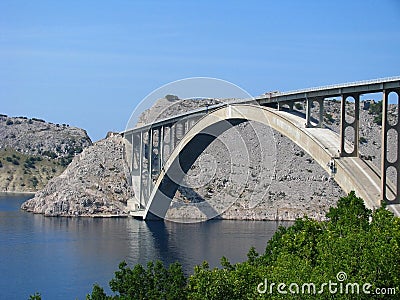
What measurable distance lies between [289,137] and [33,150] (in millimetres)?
82011

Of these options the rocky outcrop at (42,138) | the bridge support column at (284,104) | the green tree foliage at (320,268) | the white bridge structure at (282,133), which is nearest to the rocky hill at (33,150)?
the rocky outcrop at (42,138)

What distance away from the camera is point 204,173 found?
67.5 meters

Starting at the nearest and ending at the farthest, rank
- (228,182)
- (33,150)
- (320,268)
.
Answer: (320,268) < (228,182) < (33,150)

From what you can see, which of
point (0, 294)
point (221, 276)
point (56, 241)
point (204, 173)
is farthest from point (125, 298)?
point (204, 173)

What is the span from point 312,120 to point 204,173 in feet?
121

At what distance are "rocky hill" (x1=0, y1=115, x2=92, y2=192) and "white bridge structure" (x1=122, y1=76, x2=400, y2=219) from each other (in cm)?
3588

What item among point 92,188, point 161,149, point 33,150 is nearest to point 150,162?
point 161,149

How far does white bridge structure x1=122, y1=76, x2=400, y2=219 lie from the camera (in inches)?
976

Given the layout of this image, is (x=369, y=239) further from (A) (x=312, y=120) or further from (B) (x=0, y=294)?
(B) (x=0, y=294)

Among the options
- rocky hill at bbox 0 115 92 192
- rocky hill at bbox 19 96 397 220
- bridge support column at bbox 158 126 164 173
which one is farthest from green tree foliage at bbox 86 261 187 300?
rocky hill at bbox 0 115 92 192

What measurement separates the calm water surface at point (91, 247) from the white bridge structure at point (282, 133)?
153 inches

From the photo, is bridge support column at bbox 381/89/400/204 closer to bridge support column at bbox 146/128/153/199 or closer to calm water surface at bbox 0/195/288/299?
calm water surface at bbox 0/195/288/299

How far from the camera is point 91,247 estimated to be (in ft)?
141

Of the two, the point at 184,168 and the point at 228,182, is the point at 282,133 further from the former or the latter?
the point at 228,182
